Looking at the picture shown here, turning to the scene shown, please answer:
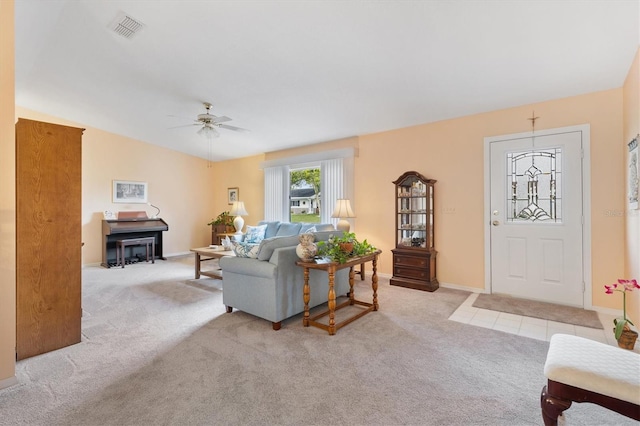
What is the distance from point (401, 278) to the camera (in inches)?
176

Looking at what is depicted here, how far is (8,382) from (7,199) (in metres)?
1.23

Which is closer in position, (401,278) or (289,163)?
(401,278)

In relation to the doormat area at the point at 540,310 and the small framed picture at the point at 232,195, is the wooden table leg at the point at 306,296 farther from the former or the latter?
the small framed picture at the point at 232,195

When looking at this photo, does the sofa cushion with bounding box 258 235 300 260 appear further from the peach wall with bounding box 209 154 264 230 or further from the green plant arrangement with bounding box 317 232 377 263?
the peach wall with bounding box 209 154 264 230

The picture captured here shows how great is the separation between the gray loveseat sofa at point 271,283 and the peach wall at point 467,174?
6.85ft

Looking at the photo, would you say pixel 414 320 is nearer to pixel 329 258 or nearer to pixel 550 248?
pixel 329 258

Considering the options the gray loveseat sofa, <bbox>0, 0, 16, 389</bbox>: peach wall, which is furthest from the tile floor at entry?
<bbox>0, 0, 16, 389</bbox>: peach wall

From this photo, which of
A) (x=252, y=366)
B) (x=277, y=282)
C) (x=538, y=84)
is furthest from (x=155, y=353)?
(x=538, y=84)

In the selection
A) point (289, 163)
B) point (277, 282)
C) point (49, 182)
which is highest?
point (289, 163)

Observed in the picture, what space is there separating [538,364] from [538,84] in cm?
288

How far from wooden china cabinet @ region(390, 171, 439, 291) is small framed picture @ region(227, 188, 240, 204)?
455cm

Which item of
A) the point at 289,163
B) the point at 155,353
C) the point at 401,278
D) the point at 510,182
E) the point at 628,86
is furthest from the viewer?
the point at 289,163

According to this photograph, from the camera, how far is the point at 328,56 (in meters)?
3.12

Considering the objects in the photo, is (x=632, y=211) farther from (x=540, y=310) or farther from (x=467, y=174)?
(x=467, y=174)
